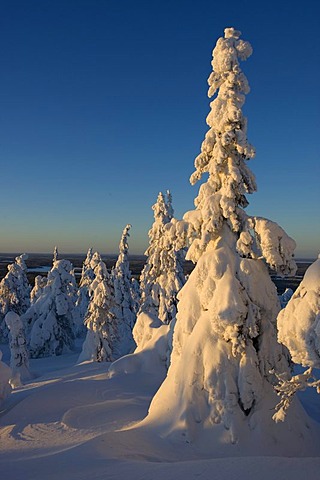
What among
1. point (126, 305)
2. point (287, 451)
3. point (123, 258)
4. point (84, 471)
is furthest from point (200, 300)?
point (126, 305)

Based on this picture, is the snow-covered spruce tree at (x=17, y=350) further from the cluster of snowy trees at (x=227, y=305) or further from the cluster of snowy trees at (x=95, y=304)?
the cluster of snowy trees at (x=227, y=305)

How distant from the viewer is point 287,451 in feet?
34.7

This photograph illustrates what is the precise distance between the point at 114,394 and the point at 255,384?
9643 millimetres

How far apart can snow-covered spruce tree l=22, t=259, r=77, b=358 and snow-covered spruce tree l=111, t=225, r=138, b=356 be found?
5478 millimetres

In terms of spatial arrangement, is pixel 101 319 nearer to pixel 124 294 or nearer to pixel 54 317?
pixel 124 294

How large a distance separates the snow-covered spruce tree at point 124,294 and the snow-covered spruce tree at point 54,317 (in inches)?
216

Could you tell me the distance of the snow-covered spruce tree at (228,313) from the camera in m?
10.6

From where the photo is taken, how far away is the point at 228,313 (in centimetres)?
1055

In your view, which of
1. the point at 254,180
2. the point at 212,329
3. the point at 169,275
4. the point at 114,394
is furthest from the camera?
the point at 169,275

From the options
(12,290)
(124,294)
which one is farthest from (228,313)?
(12,290)

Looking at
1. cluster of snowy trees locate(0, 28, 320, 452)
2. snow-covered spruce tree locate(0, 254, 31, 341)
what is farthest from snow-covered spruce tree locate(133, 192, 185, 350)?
snow-covered spruce tree locate(0, 254, 31, 341)

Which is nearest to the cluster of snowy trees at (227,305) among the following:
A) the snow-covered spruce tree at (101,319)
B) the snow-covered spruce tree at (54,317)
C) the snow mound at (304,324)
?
the snow mound at (304,324)

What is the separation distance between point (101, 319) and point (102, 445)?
23039mm

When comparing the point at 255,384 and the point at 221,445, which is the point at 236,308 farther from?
the point at 221,445
